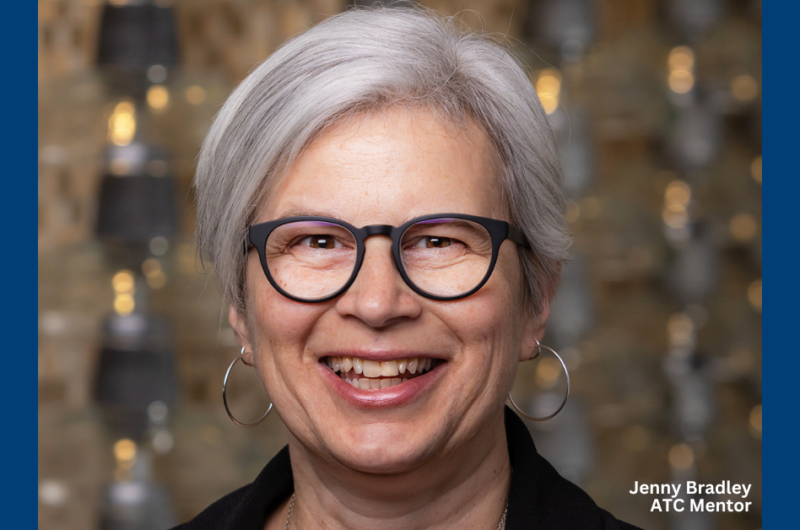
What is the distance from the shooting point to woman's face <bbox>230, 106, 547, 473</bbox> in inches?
53.2

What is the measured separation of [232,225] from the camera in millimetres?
1513

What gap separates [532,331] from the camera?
1.61m

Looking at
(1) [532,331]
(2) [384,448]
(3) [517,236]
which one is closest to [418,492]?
(2) [384,448]

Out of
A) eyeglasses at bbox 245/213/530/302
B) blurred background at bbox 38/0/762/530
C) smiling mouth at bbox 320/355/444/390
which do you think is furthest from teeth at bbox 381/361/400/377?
blurred background at bbox 38/0/762/530

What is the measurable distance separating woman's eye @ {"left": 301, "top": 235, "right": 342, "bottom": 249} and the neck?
0.37 meters

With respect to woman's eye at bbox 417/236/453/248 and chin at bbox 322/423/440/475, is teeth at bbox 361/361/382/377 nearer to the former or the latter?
chin at bbox 322/423/440/475

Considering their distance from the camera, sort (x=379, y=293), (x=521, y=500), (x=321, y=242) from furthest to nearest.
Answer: (x=521, y=500) → (x=321, y=242) → (x=379, y=293)

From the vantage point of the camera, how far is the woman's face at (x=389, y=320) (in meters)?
1.35

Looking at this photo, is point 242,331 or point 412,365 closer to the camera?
point 412,365

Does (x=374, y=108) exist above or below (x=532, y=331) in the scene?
above

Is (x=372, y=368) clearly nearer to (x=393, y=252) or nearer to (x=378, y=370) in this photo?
(x=378, y=370)

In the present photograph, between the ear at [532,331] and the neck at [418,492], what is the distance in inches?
5.3

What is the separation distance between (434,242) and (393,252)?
92mm

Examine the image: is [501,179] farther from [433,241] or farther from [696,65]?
[696,65]
